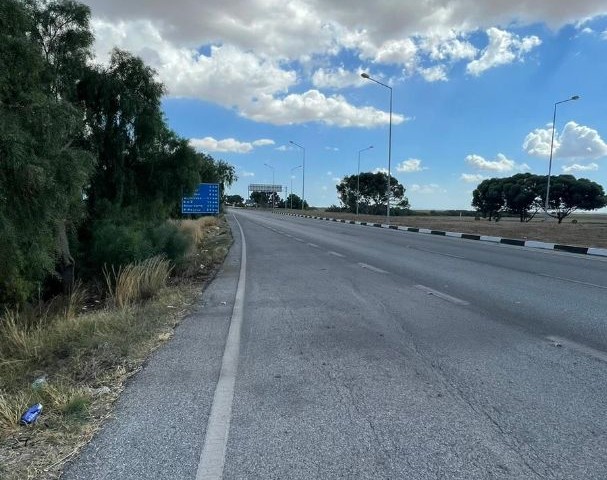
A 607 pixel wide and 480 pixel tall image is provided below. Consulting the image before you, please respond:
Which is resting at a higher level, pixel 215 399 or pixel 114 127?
pixel 114 127

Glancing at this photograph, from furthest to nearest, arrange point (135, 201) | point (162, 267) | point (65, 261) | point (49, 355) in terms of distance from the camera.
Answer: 1. point (135, 201)
2. point (65, 261)
3. point (162, 267)
4. point (49, 355)

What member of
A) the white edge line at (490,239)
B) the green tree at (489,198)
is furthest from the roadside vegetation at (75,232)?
the green tree at (489,198)

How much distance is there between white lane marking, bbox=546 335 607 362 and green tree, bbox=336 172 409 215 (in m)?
87.0

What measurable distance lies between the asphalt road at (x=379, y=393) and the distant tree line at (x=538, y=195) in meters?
64.2

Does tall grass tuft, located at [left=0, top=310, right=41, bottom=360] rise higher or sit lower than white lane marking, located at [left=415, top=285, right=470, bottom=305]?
lower

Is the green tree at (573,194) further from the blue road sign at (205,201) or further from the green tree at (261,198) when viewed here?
the green tree at (261,198)

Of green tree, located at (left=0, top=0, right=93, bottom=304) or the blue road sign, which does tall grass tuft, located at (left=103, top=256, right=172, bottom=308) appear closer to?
green tree, located at (left=0, top=0, right=93, bottom=304)

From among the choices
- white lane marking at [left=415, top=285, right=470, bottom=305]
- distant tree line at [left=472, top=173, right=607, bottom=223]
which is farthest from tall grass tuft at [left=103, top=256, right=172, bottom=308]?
distant tree line at [left=472, top=173, right=607, bottom=223]

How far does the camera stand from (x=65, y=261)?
1345 cm

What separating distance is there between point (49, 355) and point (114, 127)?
11595 millimetres

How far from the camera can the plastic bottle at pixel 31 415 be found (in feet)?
12.7

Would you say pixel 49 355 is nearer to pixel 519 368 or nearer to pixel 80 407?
pixel 80 407

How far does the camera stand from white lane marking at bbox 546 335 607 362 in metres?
5.71

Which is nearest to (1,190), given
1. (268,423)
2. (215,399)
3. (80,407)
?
(80,407)
